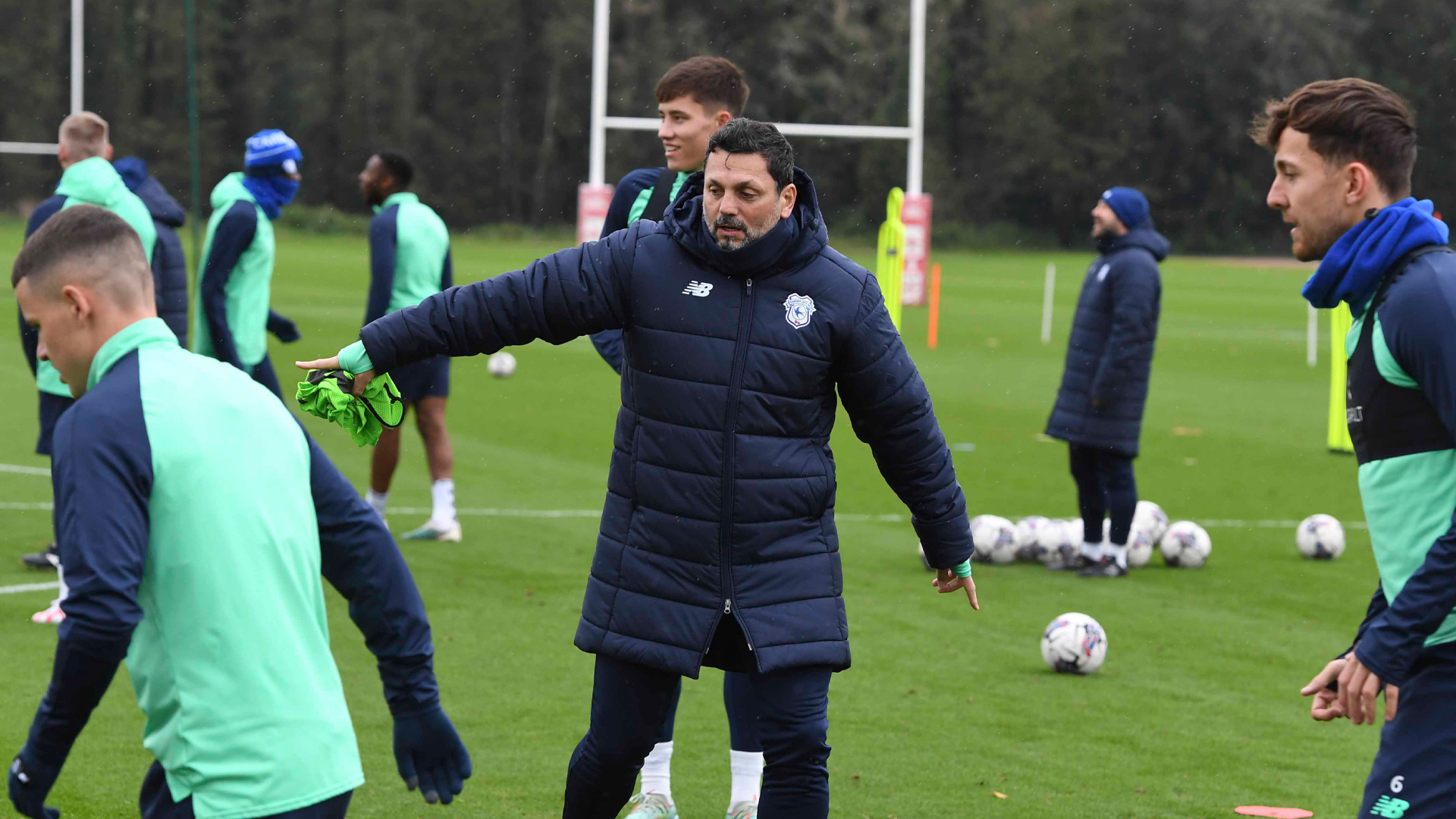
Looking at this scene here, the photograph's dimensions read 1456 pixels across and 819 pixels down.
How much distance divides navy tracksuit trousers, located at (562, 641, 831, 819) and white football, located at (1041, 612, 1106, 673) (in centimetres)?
338

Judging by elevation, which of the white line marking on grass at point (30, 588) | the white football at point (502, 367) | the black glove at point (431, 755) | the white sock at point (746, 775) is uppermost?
the black glove at point (431, 755)

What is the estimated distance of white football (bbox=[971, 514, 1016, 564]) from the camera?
1016cm

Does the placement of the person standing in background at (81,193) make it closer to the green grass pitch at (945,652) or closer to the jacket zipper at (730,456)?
the green grass pitch at (945,652)

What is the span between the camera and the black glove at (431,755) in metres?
3.20

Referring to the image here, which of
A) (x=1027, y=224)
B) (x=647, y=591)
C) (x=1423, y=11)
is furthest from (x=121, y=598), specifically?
(x=1423, y=11)

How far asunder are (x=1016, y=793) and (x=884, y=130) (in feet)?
69.6

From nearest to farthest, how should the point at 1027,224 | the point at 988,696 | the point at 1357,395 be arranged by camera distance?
the point at 1357,395, the point at 988,696, the point at 1027,224

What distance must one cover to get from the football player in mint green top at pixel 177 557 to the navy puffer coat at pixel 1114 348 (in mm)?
7165

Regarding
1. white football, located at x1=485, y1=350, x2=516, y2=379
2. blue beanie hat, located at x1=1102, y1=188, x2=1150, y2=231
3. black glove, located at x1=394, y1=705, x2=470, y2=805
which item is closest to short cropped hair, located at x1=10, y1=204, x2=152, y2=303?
black glove, located at x1=394, y1=705, x2=470, y2=805

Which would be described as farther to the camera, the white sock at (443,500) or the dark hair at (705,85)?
the white sock at (443,500)

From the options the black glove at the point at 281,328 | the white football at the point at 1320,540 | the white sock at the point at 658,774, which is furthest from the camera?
the white football at the point at 1320,540

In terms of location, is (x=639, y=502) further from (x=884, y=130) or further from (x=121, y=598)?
(x=884, y=130)

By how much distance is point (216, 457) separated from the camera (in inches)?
115

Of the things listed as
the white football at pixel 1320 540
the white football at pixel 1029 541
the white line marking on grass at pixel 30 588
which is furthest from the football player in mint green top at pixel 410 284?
the white football at pixel 1320 540
